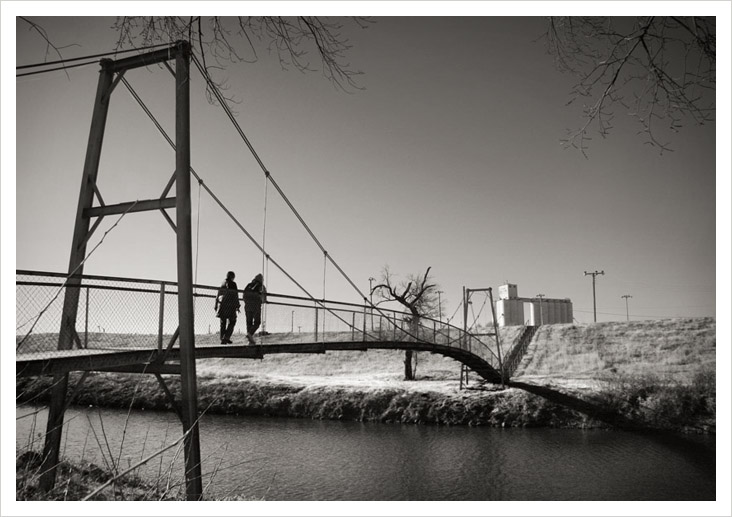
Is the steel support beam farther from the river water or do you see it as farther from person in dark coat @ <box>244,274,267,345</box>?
the river water

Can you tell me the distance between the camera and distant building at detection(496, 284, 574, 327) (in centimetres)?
3966

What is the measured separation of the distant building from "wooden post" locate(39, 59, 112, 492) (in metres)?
36.2

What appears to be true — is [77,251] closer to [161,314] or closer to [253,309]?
[161,314]

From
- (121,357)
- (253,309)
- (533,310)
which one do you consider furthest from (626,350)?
(533,310)

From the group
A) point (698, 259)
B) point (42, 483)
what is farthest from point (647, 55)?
point (42, 483)

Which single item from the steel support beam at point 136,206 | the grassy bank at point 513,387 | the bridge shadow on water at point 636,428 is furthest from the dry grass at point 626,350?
the steel support beam at point 136,206

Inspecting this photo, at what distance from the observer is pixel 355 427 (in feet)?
38.9

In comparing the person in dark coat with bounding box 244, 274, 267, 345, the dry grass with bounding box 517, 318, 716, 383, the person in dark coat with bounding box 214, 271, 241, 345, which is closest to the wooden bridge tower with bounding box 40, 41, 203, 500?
the person in dark coat with bounding box 214, 271, 241, 345

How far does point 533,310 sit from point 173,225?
4017 cm

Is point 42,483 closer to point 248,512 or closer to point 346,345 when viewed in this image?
point 248,512

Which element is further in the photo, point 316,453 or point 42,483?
point 316,453

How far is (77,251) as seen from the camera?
173 inches

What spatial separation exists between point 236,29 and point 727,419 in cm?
479

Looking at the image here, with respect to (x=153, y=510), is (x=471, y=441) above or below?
below
